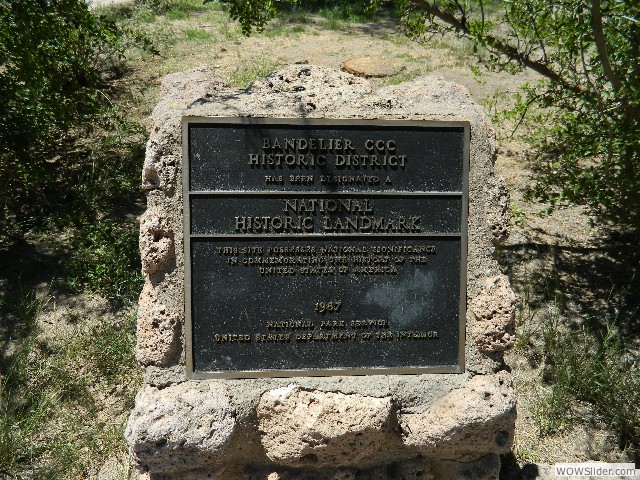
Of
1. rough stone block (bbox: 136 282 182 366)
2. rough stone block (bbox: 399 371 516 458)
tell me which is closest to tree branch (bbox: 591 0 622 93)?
rough stone block (bbox: 399 371 516 458)

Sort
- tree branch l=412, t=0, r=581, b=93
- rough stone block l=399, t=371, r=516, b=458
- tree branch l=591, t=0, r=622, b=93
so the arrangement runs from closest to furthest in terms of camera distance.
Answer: rough stone block l=399, t=371, r=516, b=458
tree branch l=591, t=0, r=622, b=93
tree branch l=412, t=0, r=581, b=93

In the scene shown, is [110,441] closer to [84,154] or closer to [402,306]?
[402,306]

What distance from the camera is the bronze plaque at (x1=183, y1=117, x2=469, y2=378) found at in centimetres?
288

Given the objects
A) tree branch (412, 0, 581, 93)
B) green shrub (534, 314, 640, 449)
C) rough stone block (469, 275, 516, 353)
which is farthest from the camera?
tree branch (412, 0, 581, 93)

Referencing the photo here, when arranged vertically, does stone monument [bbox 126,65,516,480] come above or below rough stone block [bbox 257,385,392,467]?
above

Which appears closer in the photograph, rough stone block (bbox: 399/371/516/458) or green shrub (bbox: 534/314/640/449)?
rough stone block (bbox: 399/371/516/458)

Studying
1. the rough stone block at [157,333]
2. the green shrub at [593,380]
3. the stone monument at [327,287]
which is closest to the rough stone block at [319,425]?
the stone monument at [327,287]

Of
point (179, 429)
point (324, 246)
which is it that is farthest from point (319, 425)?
point (324, 246)

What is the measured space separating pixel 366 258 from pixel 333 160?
19.8 inches

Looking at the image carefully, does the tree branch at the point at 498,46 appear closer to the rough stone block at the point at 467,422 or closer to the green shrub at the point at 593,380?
the green shrub at the point at 593,380

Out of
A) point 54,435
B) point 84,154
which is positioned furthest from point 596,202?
point 84,154

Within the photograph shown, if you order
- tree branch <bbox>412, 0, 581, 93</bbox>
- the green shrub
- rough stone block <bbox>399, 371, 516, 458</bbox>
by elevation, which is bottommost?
the green shrub

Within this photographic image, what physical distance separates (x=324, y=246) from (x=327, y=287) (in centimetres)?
20

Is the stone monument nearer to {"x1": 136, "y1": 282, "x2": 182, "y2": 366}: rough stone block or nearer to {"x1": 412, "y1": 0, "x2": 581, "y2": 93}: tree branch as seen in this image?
{"x1": 136, "y1": 282, "x2": 182, "y2": 366}: rough stone block
